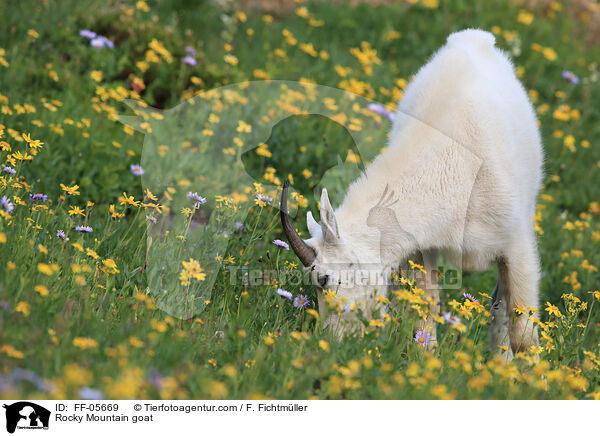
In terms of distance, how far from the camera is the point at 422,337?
149 inches

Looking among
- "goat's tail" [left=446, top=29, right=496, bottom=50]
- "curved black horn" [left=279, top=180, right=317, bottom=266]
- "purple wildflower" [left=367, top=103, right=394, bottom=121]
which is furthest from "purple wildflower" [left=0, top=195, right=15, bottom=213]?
"purple wildflower" [left=367, top=103, right=394, bottom=121]

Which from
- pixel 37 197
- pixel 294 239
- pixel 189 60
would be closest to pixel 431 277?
pixel 294 239

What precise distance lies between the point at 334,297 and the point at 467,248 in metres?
1.15

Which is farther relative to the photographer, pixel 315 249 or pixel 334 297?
pixel 315 249

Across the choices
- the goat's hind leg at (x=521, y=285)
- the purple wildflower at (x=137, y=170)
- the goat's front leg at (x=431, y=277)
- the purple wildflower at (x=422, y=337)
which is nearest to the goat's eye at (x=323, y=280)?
the purple wildflower at (x=422, y=337)

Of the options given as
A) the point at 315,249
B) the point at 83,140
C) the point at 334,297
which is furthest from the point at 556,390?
the point at 83,140

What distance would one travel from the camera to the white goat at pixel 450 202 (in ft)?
12.9

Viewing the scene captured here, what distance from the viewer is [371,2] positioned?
10344 millimetres

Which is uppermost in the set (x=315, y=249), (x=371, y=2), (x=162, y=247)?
(x=371, y=2)

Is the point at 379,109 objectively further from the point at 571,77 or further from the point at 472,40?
the point at 571,77

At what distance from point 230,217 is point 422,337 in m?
1.47

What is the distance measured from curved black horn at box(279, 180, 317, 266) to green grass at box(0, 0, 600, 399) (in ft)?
1.08
